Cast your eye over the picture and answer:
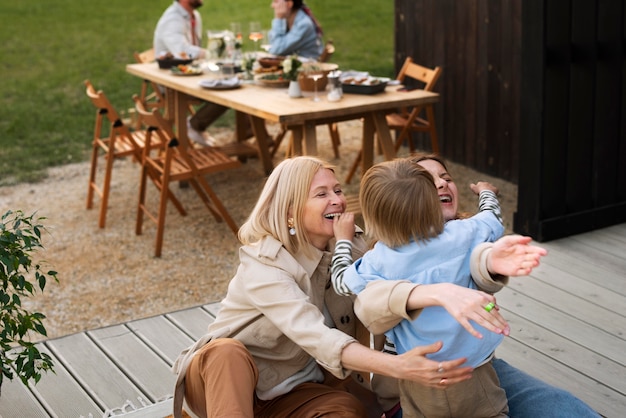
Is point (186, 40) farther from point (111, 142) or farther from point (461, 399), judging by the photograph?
point (461, 399)

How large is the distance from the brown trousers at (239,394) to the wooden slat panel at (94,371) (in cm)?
78

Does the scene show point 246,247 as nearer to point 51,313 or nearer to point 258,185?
point 51,313

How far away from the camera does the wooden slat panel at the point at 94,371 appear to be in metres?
3.40

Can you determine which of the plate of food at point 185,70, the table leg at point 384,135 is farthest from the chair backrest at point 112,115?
the table leg at point 384,135

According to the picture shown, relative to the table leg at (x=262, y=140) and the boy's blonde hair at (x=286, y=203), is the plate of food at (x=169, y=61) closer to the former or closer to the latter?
the table leg at (x=262, y=140)

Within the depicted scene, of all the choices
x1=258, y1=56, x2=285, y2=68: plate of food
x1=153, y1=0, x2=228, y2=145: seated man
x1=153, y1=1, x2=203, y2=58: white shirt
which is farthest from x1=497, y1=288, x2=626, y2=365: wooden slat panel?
x1=153, y1=1, x2=203, y2=58: white shirt

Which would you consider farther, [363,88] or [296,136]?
[363,88]

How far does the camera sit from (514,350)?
356 centimetres

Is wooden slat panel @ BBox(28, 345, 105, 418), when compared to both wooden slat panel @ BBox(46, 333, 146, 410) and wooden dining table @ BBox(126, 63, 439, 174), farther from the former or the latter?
wooden dining table @ BBox(126, 63, 439, 174)

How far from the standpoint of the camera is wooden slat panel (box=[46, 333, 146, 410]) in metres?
3.40

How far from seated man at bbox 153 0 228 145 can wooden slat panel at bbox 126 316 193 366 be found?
357 cm

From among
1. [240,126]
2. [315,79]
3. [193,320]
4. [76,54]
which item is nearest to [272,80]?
[315,79]

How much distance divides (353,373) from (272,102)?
2.99 meters

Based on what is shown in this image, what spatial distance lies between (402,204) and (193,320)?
2015mm
